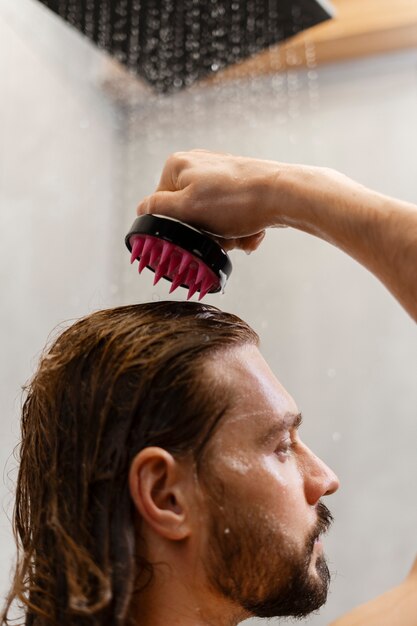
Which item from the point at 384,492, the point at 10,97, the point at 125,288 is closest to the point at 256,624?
the point at 384,492

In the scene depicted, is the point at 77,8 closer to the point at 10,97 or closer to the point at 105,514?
the point at 10,97

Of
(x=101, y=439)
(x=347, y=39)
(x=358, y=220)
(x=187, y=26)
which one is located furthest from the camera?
(x=347, y=39)

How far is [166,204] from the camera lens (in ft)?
3.26

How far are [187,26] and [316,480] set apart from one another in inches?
59.0

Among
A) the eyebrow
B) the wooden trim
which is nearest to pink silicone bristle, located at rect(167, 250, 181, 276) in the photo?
the eyebrow

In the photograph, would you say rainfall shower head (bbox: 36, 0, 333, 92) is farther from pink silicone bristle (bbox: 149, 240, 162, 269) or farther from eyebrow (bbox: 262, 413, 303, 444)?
eyebrow (bbox: 262, 413, 303, 444)

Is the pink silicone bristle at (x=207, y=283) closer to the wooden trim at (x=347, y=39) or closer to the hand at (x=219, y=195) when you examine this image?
the hand at (x=219, y=195)

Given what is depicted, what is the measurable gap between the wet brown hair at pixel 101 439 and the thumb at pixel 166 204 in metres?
0.15

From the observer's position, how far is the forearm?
87cm

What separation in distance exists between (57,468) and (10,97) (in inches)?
60.6

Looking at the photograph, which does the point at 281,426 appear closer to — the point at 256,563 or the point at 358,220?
the point at 256,563

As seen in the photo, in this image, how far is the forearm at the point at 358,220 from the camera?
870 mm

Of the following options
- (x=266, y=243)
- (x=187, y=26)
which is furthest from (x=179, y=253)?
(x=266, y=243)

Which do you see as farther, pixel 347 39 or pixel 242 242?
pixel 347 39
